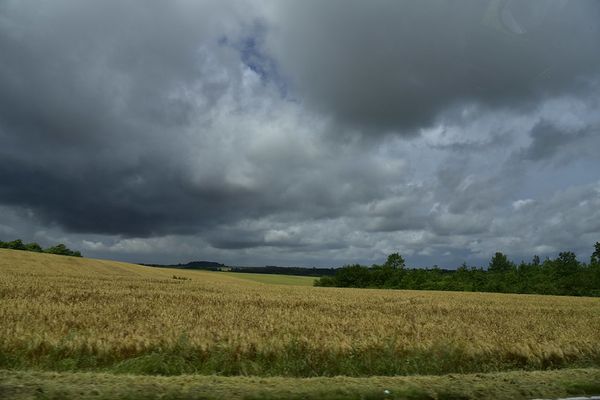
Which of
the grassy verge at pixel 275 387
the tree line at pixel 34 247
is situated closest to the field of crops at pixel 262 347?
the grassy verge at pixel 275 387

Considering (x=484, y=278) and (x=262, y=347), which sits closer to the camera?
(x=262, y=347)

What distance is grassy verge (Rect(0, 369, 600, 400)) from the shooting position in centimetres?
681

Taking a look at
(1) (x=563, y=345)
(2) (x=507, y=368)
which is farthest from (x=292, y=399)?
(1) (x=563, y=345)

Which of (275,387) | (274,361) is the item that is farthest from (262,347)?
(275,387)

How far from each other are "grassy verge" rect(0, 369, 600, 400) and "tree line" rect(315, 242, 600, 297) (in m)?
90.6

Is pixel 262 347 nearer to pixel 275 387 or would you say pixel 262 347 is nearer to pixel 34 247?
pixel 275 387

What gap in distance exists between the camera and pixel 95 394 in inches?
264

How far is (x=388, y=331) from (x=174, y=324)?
624 centimetres

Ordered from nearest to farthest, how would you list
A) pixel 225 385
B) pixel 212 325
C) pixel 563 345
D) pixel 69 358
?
1. pixel 225 385
2. pixel 69 358
3. pixel 563 345
4. pixel 212 325

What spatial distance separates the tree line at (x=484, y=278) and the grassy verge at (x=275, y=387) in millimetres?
90634

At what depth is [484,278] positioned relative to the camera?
10512 cm

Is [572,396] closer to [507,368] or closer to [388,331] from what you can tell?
[507,368]

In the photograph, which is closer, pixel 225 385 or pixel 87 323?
pixel 225 385

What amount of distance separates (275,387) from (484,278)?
107969mm
